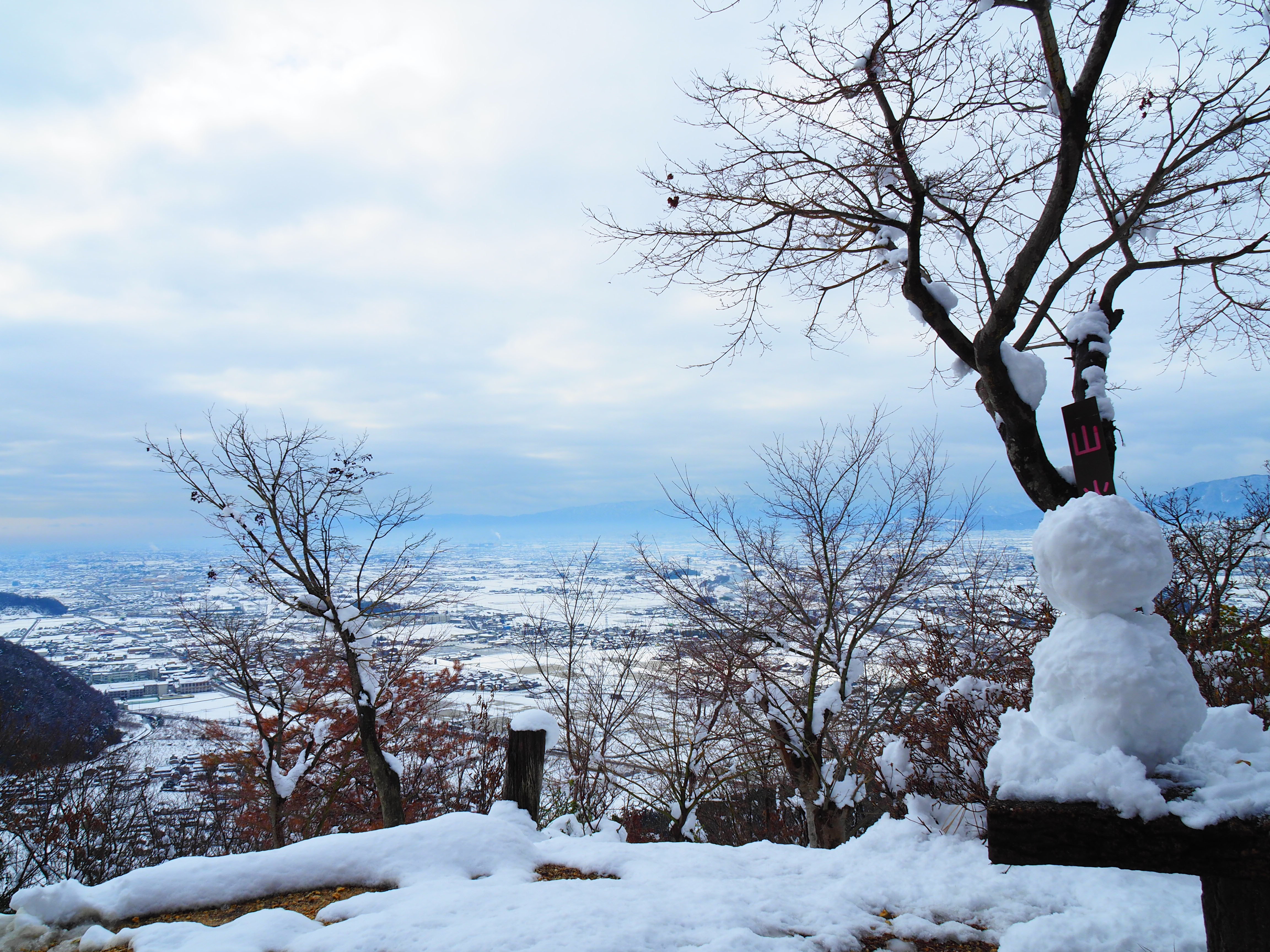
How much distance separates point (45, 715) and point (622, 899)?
19.7 metres

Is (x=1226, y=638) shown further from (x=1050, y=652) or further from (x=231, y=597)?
(x=231, y=597)

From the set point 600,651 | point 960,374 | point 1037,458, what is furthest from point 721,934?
point 600,651

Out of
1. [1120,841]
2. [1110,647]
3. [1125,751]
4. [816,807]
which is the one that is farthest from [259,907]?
[816,807]

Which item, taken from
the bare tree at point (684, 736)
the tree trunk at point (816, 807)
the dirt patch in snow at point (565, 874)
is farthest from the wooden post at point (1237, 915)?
the bare tree at point (684, 736)

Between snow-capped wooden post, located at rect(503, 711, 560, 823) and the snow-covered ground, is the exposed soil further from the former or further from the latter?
snow-capped wooden post, located at rect(503, 711, 560, 823)

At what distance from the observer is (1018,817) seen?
187 cm

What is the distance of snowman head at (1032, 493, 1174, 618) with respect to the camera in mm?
2180

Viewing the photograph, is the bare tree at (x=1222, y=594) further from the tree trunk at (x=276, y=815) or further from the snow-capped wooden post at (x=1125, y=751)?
the tree trunk at (x=276, y=815)

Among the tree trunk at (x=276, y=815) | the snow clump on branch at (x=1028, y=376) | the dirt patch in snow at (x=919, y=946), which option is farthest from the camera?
the tree trunk at (x=276, y=815)

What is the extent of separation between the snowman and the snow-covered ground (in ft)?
4.66

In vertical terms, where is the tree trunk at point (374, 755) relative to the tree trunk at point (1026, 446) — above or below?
below

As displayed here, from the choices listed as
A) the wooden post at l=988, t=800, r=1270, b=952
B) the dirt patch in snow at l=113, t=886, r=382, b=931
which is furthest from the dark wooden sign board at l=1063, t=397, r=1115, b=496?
the dirt patch in snow at l=113, t=886, r=382, b=931

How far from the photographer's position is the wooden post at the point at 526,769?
507 cm

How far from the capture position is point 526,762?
5.09 m
